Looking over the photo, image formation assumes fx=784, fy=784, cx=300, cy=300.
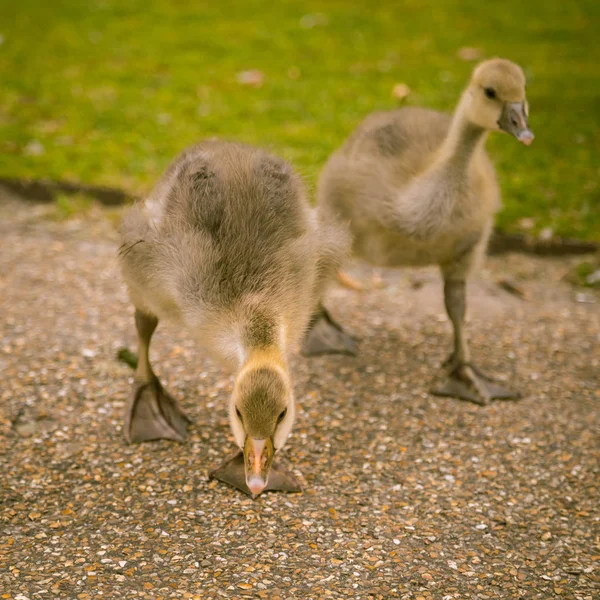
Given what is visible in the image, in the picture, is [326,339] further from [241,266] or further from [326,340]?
[241,266]

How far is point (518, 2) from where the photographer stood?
1262cm

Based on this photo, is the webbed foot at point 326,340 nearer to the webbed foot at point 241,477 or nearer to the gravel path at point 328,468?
the gravel path at point 328,468

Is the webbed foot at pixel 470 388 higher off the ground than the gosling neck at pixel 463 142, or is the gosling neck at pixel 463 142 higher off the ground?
the gosling neck at pixel 463 142

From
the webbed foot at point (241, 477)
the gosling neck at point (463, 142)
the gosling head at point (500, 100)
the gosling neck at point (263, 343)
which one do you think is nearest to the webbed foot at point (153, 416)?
the webbed foot at point (241, 477)

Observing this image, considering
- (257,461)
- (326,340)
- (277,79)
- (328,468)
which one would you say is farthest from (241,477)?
(277,79)

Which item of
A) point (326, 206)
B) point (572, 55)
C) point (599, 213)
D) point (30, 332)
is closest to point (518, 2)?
point (572, 55)

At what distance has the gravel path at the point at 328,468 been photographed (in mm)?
3070

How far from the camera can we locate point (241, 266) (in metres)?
3.13

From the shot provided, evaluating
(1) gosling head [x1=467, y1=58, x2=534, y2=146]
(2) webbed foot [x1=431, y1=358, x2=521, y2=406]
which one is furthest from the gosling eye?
(2) webbed foot [x1=431, y1=358, x2=521, y2=406]

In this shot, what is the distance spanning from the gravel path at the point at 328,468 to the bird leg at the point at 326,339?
0.08m

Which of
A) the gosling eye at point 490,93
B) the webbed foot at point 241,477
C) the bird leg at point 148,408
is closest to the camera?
the webbed foot at point 241,477

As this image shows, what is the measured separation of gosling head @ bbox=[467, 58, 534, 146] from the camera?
3934 millimetres

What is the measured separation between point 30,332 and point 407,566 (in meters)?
2.78

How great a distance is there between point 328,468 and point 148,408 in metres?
0.94
